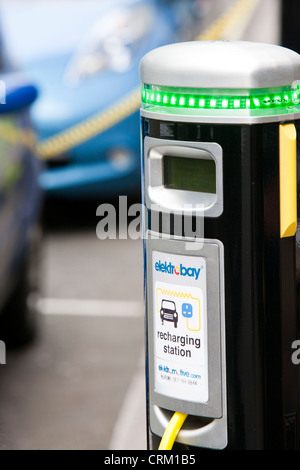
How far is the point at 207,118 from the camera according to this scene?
218 cm

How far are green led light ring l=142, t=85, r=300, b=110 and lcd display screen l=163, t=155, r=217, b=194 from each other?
0.14 metres

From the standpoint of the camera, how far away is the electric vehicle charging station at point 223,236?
2.19 metres

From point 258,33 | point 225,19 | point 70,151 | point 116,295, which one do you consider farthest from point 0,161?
point 258,33

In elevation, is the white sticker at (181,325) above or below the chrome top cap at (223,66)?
below

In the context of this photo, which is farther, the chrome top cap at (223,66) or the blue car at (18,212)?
the blue car at (18,212)

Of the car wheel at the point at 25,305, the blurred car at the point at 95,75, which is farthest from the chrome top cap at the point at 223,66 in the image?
the blurred car at the point at 95,75

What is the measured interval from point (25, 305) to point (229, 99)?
284 cm

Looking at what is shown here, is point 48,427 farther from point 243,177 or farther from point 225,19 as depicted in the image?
point 225,19

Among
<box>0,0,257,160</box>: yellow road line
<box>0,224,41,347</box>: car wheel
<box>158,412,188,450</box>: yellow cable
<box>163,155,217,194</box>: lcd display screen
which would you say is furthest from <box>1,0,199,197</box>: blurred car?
<box>158,412,188,450</box>: yellow cable

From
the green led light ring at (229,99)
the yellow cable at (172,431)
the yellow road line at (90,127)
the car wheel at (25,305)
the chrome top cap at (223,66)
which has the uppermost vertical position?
the chrome top cap at (223,66)

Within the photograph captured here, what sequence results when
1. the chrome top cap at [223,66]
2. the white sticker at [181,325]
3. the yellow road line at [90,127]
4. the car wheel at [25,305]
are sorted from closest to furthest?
the chrome top cap at [223,66], the white sticker at [181,325], the car wheel at [25,305], the yellow road line at [90,127]

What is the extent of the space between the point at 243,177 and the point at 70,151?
5.03 meters

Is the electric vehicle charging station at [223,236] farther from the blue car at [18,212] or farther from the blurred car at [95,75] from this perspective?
the blurred car at [95,75]

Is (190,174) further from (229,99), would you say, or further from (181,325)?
(181,325)
